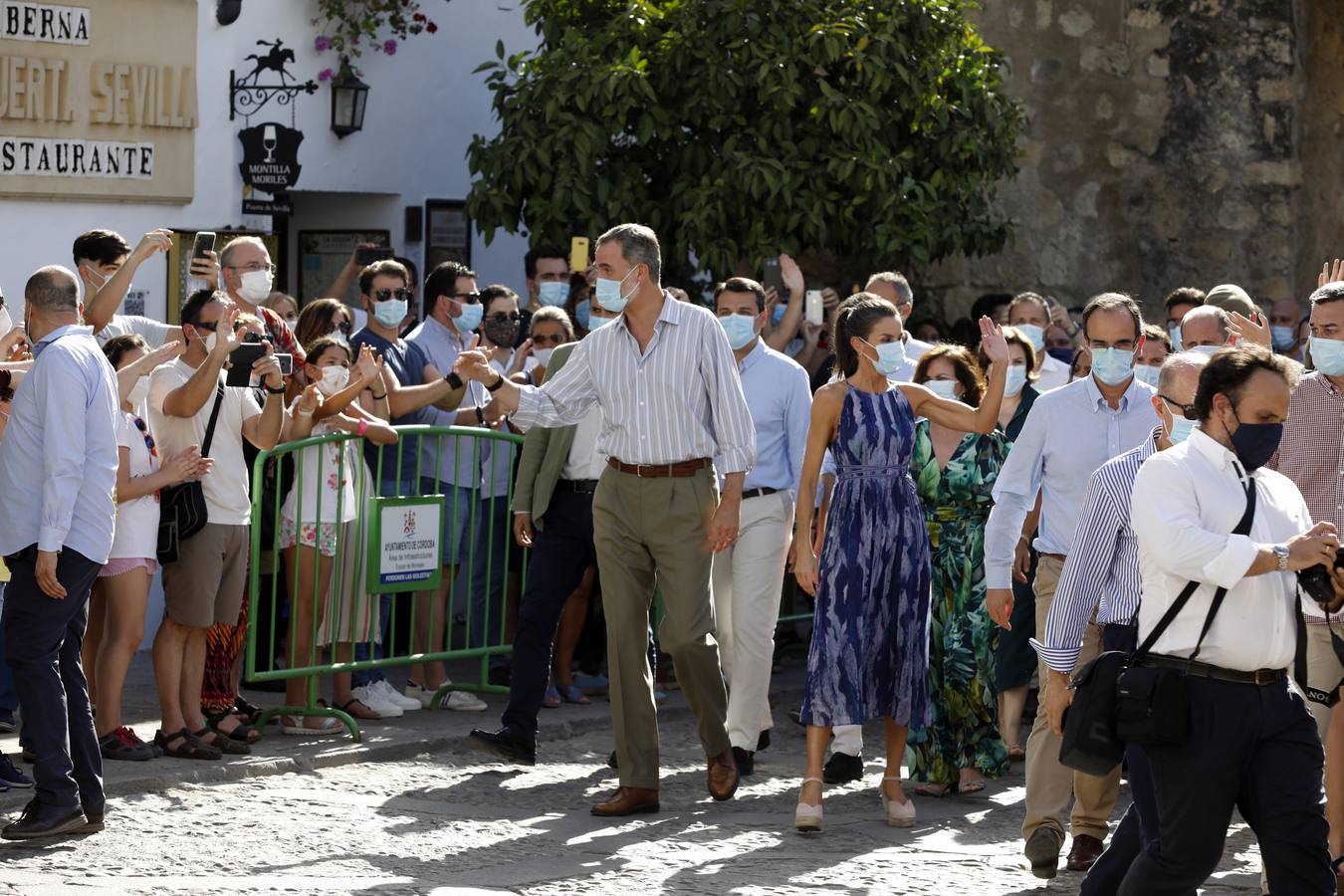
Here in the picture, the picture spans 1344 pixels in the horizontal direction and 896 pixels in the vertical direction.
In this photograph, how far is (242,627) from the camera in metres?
9.14

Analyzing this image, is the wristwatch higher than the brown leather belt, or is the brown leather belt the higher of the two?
the brown leather belt

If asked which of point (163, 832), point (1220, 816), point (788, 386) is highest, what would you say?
point (788, 386)

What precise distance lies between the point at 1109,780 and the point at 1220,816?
1.68 meters

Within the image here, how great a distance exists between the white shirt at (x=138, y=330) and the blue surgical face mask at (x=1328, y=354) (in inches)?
192

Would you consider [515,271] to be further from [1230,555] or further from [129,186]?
[1230,555]

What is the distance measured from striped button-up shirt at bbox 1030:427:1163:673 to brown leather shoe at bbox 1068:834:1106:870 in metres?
1.16

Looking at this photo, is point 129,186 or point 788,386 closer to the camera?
point 788,386

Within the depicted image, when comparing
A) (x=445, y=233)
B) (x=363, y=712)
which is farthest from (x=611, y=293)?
(x=445, y=233)

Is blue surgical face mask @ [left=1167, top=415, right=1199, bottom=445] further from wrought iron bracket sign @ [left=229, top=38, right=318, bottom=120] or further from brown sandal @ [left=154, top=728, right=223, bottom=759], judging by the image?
wrought iron bracket sign @ [left=229, top=38, right=318, bottom=120]

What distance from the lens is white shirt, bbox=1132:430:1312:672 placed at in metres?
5.43

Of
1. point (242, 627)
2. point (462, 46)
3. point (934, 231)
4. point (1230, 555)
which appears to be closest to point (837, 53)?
point (934, 231)

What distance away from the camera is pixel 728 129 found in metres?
13.5

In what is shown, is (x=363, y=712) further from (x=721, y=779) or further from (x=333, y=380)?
(x=721, y=779)

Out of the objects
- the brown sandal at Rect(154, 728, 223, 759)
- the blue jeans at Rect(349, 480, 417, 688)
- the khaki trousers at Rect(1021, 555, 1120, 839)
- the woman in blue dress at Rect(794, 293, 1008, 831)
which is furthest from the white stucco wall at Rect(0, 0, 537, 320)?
the khaki trousers at Rect(1021, 555, 1120, 839)
